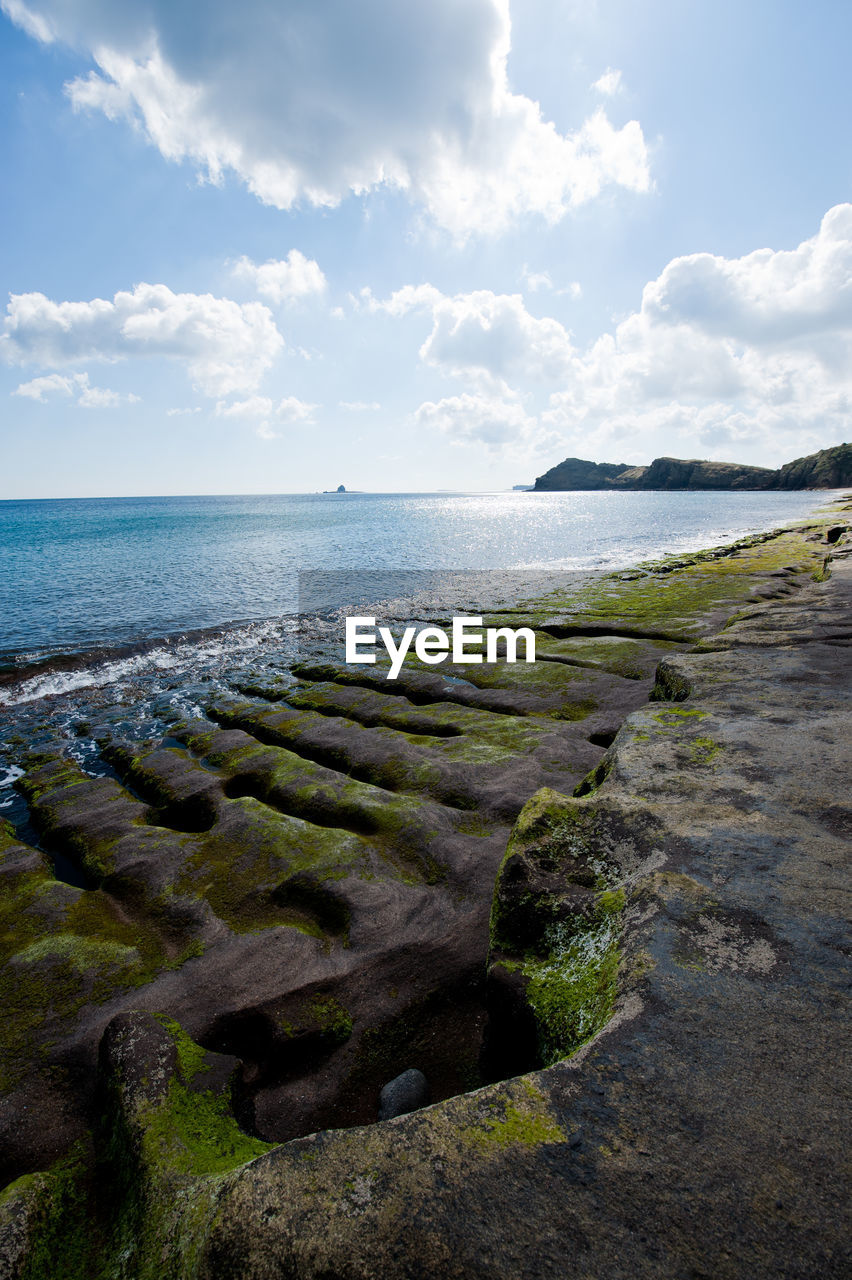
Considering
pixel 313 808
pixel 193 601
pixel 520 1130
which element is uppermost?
pixel 520 1130

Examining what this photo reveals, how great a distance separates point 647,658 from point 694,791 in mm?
12148

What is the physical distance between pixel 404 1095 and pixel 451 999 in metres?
1.45

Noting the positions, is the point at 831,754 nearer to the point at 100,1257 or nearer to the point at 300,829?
the point at 300,829

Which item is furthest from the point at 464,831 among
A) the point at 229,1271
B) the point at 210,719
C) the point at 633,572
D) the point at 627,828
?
the point at 633,572

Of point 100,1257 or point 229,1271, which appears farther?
point 100,1257

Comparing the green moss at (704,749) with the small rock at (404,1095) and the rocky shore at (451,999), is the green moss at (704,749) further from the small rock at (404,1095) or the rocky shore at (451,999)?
the small rock at (404,1095)

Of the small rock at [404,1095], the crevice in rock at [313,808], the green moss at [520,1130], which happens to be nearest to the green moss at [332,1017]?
the small rock at [404,1095]

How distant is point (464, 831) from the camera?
33.2 ft

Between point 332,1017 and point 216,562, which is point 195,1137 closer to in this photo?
point 332,1017

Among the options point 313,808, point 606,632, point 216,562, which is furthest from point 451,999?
point 216,562

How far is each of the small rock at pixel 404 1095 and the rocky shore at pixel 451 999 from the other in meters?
0.27

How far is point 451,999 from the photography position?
7.17 metres

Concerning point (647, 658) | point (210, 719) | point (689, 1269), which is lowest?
point (210, 719)

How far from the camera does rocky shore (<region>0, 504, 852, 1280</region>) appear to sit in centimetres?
308
